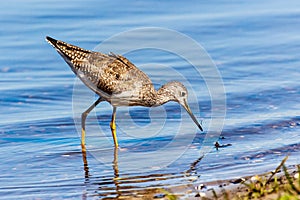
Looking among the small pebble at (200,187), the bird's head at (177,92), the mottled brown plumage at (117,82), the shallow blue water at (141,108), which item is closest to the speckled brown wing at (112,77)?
the mottled brown plumage at (117,82)

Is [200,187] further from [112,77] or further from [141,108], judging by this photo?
[141,108]

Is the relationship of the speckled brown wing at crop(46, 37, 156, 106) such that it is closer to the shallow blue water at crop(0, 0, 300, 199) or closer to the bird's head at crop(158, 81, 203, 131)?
the bird's head at crop(158, 81, 203, 131)

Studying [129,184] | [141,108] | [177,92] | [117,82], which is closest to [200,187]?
[129,184]

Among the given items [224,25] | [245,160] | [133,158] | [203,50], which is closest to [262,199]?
[245,160]

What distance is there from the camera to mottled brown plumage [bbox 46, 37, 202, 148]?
9109 millimetres

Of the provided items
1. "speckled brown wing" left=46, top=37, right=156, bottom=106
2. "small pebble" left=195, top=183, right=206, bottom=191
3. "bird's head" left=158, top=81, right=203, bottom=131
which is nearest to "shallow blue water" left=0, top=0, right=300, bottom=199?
"small pebble" left=195, top=183, right=206, bottom=191

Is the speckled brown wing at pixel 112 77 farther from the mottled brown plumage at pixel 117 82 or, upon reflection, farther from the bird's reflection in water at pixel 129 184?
the bird's reflection in water at pixel 129 184

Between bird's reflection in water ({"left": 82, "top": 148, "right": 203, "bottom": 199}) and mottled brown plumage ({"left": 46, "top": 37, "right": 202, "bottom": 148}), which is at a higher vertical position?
mottled brown plumage ({"left": 46, "top": 37, "right": 202, "bottom": 148})

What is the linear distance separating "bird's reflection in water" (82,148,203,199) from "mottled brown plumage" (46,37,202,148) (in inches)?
53.9

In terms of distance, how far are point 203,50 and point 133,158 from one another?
5.01m

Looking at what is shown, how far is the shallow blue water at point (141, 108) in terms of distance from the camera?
784cm

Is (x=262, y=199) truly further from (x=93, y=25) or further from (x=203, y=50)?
(x=93, y=25)

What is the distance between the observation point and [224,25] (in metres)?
14.1

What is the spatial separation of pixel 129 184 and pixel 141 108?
11.1ft
